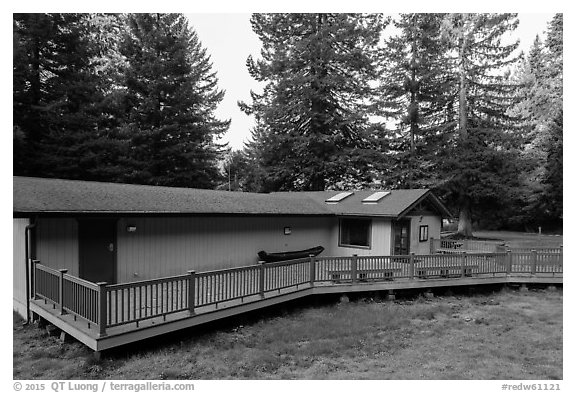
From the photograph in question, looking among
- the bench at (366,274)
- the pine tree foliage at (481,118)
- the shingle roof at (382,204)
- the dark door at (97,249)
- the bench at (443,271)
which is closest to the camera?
the dark door at (97,249)

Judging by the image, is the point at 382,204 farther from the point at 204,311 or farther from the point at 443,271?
the point at 204,311

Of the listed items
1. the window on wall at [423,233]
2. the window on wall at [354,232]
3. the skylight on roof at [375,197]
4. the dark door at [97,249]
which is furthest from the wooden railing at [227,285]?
the window on wall at [423,233]

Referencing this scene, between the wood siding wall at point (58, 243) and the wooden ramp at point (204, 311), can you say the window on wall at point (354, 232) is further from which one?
the wood siding wall at point (58, 243)

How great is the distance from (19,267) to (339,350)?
722cm

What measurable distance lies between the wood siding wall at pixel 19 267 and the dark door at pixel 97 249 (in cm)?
107

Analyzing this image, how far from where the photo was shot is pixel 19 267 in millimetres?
7801

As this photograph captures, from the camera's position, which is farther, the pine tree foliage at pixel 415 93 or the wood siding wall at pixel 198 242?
the pine tree foliage at pixel 415 93

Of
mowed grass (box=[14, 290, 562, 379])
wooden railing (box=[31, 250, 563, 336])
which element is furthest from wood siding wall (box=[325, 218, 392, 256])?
mowed grass (box=[14, 290, 562, 379])

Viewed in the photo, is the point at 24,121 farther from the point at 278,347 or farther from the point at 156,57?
the point at 278,347

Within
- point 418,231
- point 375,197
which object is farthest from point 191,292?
point 418,231

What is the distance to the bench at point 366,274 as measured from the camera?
10.1 metres

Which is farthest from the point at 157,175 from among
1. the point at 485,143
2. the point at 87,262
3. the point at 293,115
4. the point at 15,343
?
the point at 485,143

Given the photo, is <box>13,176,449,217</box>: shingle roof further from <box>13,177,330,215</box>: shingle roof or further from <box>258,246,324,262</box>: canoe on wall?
<box>258,246,324,262</box>: canoe on wall

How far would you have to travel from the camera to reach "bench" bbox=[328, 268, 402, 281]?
1012 cm
